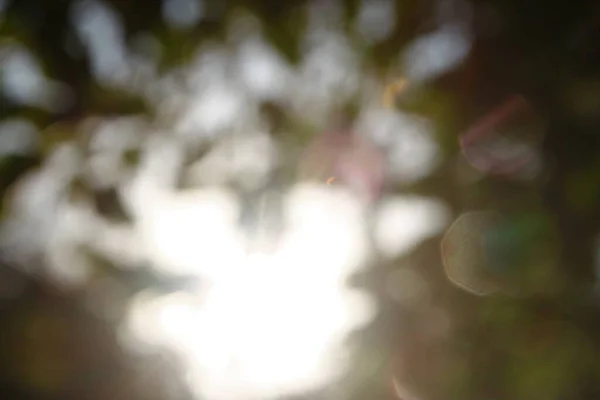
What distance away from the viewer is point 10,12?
124cm

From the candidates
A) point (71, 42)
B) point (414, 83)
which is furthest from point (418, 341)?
point (71, 42)

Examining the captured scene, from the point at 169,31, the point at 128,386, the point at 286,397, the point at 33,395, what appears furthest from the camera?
the point at 286,397

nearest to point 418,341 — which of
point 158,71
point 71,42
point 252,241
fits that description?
Answer: point 252,241

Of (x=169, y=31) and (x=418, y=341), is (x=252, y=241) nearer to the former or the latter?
(x=418, y=341)

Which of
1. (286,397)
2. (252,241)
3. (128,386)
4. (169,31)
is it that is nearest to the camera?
(169,31)

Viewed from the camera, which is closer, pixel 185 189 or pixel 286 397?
pixel 185 189

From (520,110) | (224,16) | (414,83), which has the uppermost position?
(224,16)

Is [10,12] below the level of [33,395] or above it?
above

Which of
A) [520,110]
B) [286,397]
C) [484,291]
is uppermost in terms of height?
[520,110]

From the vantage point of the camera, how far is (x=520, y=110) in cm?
150

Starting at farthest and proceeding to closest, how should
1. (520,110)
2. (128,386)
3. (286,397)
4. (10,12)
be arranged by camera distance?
(286,397), (128,386), (520,110), (10,12)

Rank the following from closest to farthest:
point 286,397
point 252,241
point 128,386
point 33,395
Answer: point 33,395 < point 252,241 < point 128,386 < point 286,397

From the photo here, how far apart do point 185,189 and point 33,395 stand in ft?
1.94

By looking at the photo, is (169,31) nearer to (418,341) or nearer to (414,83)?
(414,83)
